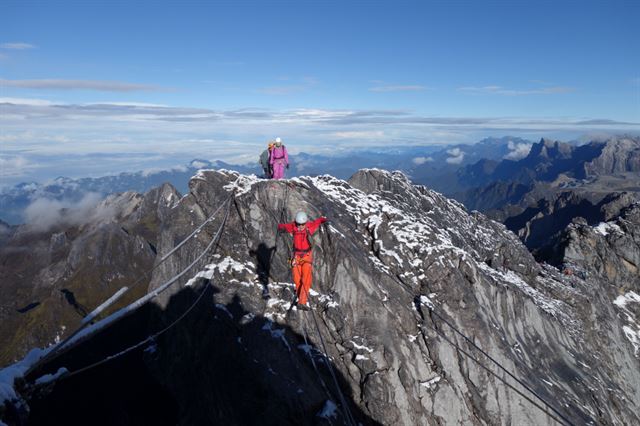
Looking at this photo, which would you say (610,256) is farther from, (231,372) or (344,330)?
→ (231,372)

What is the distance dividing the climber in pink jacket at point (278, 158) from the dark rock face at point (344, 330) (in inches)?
44.6

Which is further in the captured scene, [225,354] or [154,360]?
[154,360]

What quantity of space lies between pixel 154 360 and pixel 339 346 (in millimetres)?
15420

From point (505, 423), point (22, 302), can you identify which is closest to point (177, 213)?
point (505, 423)

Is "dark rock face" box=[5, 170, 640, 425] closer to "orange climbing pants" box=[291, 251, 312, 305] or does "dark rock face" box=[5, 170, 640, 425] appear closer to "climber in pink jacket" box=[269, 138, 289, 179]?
"climber in pink jacket" box=[269, 138, 289, 179]

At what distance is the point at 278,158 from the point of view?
3469cm

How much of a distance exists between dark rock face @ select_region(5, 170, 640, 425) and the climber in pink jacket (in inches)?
44.6

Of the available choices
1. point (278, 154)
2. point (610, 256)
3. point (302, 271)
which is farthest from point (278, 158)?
point (610, 256)

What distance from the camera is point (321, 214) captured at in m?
35.5

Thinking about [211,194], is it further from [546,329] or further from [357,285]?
[546,329]

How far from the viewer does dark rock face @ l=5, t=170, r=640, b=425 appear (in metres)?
29.0

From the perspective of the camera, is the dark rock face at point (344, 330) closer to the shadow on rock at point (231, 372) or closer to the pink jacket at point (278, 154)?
the shadow on rock at point (231, 372)

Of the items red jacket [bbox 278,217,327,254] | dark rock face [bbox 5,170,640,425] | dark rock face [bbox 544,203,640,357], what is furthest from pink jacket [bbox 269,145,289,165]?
dark rock face [bbox 544,203,640,357]

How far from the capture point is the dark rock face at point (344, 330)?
95.2 ft
